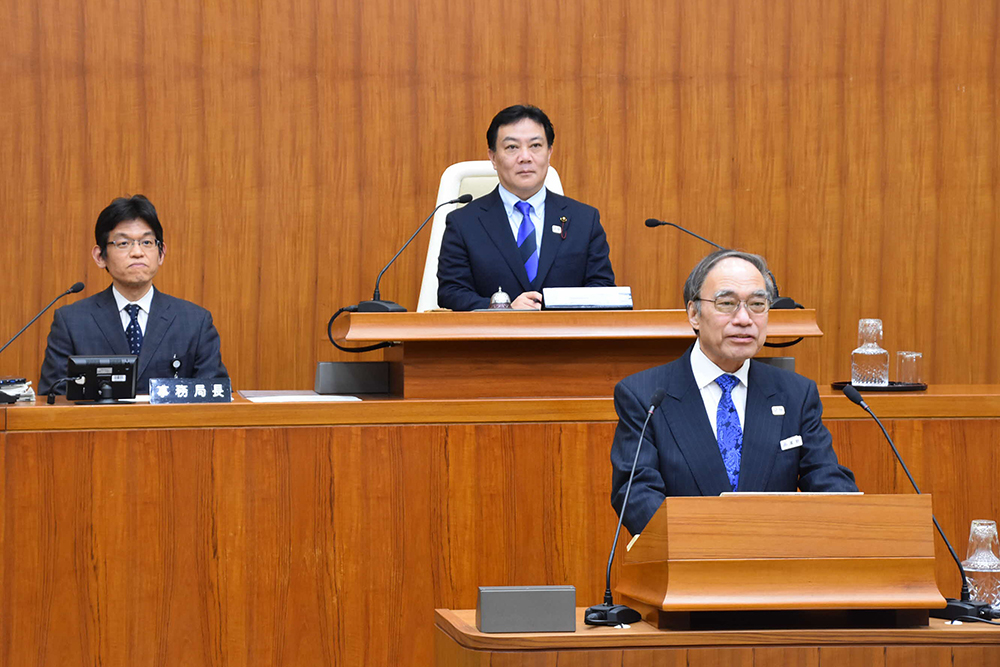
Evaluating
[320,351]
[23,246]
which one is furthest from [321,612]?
[23,246]

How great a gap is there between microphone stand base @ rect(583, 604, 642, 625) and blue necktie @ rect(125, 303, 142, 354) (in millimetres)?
1948

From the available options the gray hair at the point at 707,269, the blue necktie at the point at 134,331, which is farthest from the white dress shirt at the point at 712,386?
the blue necktie at the point at 134,331

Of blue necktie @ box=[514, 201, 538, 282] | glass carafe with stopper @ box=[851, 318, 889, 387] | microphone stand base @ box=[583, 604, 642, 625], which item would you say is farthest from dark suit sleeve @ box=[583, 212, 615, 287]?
microphone stand base @ box=[583, 604, 642, 625]

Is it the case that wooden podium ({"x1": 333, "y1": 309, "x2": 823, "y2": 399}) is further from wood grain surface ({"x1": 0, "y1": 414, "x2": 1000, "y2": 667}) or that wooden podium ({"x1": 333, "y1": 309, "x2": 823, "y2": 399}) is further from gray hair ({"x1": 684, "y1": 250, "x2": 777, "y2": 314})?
gray hair ({"x1": 684, "y1": 250, "x2": 777, "y2": 314})

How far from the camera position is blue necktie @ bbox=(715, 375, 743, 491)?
2.20 m

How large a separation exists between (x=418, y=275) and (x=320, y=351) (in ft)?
1.61

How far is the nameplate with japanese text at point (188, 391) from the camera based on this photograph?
2615mm

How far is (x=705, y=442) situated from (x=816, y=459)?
0.75ft

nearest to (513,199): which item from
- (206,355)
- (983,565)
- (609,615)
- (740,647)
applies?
(206,355)

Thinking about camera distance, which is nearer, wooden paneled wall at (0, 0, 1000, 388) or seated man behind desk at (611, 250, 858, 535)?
seated man behind desk at (611, 250, 858, 535)

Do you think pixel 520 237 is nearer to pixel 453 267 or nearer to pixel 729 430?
pixel 453 267

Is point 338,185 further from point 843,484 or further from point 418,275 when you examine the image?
point 843,484

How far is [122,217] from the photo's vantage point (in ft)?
10.7

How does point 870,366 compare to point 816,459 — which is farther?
point 870,366
